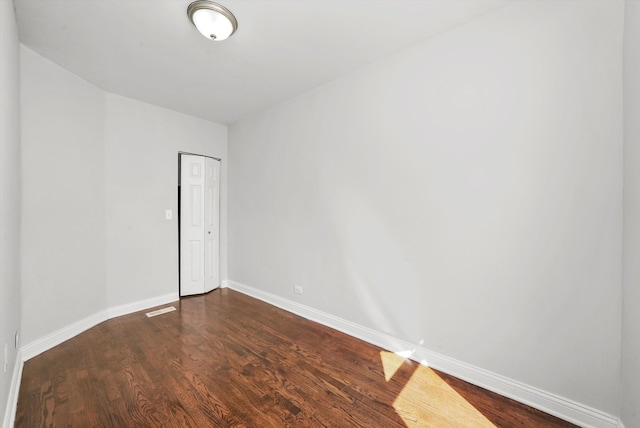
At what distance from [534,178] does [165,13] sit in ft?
9.18

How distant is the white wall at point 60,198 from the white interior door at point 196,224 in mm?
914

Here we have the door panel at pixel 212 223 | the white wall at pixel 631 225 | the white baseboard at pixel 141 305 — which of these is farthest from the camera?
the door panel at pixel 212 223

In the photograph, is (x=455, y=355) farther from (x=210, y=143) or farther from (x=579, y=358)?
(x=210, y=143)

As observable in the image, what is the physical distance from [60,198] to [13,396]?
1.70m

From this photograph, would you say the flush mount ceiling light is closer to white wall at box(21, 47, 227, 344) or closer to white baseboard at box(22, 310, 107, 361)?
white wall at box(21, 47, 227, 344)

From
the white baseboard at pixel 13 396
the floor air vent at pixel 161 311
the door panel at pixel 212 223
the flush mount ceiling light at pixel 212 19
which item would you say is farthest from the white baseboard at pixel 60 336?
the flush mount ceiling light at pixel 212 19

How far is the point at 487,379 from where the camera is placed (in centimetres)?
184

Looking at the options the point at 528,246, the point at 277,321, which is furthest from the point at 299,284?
the point at 528,246

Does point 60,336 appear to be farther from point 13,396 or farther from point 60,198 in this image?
point 60,198

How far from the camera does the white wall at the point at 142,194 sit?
306cm

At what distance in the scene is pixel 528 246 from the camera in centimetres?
170

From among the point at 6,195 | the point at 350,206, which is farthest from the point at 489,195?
the point at 6,195

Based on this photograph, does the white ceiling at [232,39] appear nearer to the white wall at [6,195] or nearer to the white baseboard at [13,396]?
the white wall at [6,195]

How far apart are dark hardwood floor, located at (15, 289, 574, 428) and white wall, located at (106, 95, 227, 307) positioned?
0.75m
